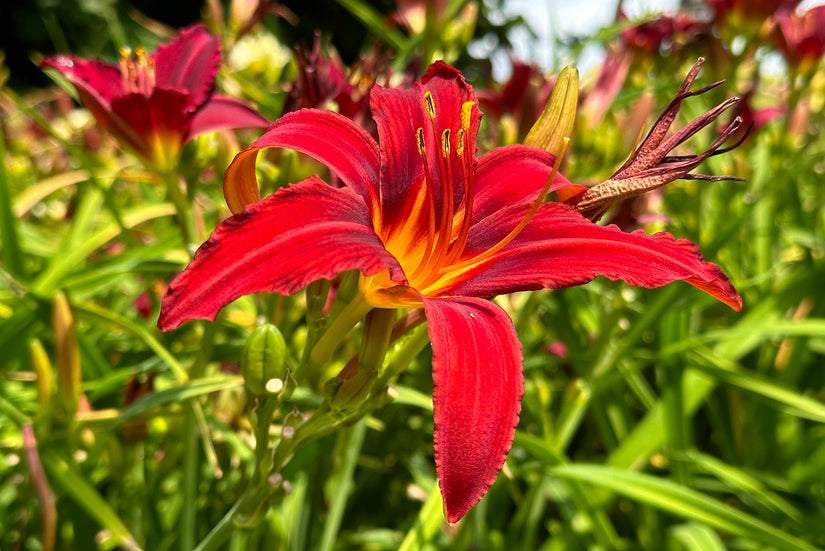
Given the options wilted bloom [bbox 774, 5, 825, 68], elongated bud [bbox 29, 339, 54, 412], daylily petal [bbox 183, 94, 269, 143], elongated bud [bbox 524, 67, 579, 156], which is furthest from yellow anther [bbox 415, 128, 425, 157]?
wilted bloom [bbox 774, 5, 825, 68]

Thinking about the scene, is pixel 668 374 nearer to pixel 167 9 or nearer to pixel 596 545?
pixel 596 545

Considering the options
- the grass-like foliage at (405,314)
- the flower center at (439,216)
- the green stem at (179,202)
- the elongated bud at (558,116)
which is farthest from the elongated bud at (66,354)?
the elongated bud at (558,116)

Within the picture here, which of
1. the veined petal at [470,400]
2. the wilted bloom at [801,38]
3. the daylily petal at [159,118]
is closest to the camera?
the veined petal at [470,400]

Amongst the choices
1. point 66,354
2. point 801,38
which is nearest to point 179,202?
point 66,354

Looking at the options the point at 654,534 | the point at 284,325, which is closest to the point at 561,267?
the point at 284,325

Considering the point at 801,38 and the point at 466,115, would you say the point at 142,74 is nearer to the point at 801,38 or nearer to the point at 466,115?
the point at 466,115

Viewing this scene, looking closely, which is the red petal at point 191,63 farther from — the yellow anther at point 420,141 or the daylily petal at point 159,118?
the yellow anther at point 420,141
